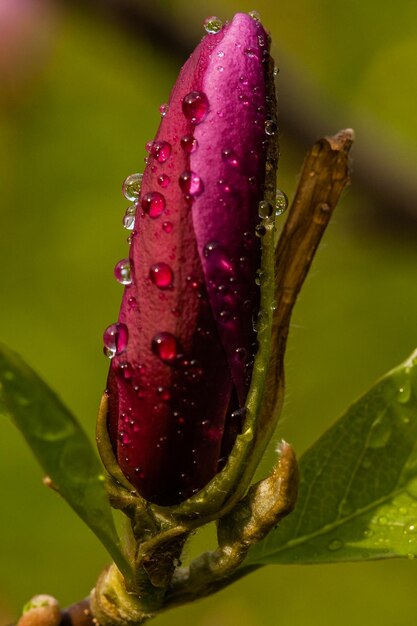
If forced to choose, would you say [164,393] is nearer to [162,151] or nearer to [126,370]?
[126,370]

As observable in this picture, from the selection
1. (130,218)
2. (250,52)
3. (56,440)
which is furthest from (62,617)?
(250,52)

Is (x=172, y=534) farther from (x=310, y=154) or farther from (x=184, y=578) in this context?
(x=310, y=154)

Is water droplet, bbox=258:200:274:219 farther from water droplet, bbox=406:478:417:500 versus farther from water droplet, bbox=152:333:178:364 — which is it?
water droplet, bbox=406:478:417:500

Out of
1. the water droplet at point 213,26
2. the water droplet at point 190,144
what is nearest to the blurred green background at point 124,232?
the water droplet at point 213,26

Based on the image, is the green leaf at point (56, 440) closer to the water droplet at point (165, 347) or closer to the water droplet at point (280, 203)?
the water droplet at point (165, 347)

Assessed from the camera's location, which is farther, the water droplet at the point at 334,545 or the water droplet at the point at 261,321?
the water droplet at the point at 334,545

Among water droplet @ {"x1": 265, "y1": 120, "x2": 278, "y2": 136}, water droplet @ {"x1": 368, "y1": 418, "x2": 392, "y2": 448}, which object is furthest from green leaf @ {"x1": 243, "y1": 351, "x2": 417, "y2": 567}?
water droplet @ {"x1": 265, "y1": 120, "x2": 278, "y2": 136}
